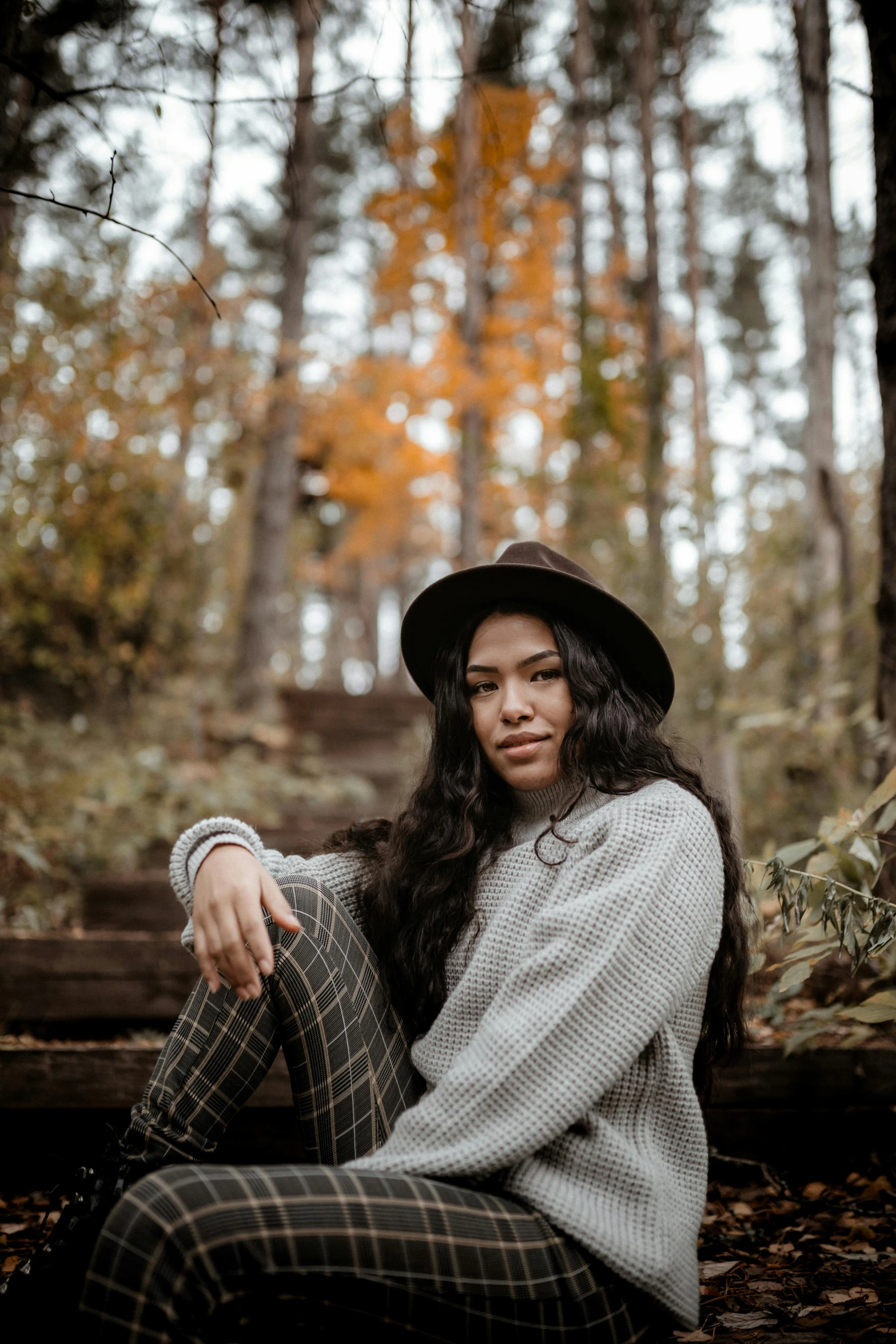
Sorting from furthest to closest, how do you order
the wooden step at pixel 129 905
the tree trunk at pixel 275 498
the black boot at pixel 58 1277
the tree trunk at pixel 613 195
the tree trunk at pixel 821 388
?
the tree trunk at pixel 613 195, the tree trunk at pixel 275 498, the tree trunk at pixel 821 388, the wooden step at pixel 129 905, the black boot at pixel 58 1277

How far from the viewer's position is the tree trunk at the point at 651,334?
619 cm

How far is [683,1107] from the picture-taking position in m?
1.59

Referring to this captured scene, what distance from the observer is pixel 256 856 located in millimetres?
1819

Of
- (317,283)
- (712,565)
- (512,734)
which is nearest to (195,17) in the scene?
(512,734)

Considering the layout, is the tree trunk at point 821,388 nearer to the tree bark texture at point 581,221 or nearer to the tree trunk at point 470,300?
the tree bark texture at point 581,221

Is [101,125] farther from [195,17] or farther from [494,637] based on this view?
[494,637]

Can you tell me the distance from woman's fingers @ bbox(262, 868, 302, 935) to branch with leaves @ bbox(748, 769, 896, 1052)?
0.96m

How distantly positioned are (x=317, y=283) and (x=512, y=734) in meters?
17.0

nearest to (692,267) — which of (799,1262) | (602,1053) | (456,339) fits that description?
(456,339)

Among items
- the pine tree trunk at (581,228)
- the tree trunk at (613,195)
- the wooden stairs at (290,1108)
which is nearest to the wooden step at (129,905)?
the wooden stairs at (290,1108)

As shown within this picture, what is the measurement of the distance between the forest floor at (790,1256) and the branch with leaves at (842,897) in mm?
501

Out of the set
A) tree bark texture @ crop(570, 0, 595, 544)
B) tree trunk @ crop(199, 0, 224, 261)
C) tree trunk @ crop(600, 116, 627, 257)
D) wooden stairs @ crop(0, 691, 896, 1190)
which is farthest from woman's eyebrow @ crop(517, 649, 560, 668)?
tree trunk @ crop(600, 116, 627, 257)

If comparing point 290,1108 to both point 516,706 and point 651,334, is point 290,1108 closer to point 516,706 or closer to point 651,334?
point 516,706

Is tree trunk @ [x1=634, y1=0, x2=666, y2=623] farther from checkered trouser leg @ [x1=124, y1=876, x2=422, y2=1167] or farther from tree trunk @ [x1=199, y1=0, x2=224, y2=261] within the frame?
checkered trouser leg @ [x1=124, y1=876, x2=422, y2=1167]
